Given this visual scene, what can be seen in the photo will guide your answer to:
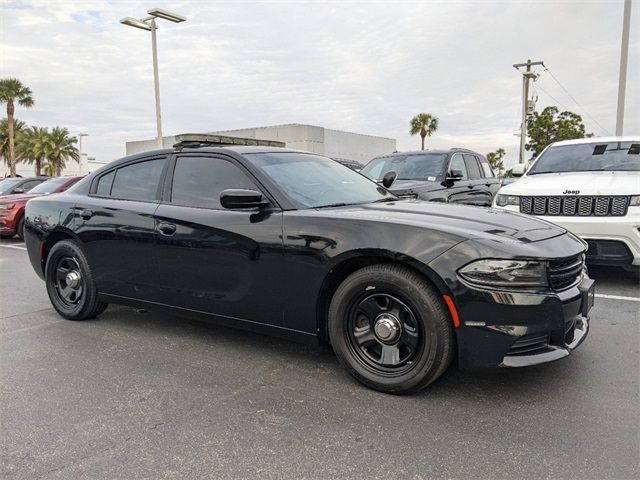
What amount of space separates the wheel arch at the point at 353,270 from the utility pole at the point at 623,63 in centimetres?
1468

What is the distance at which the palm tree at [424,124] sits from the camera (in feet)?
174

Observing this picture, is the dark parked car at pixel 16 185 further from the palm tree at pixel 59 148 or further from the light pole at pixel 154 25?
the palm tree at pixel 59 148

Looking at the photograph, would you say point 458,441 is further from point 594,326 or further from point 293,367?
point 594,326

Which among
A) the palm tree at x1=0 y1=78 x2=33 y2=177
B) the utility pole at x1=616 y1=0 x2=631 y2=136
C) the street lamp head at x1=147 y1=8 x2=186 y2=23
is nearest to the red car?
the street lamp head at x1=147 y1=8 x2=186 y2=23

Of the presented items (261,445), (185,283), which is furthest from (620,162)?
(261,445)

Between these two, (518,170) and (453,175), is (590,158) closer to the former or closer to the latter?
(518,170)

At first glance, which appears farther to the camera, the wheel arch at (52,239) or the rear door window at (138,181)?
the wheel arch at (52,239)

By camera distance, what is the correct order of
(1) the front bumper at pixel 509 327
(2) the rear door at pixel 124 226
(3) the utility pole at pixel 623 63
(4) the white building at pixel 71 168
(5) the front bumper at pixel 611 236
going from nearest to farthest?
(1) the front bumper at pixel 509 327, (2) the rear door at pixel 124 226, (5) the front bumper at pixel 611 236, (3) the utility pole at pixel 623 63, (4) the white building at pixel 71 168

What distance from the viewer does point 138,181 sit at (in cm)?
438

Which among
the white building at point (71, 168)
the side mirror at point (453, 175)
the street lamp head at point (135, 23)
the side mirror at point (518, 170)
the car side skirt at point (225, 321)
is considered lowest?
the car side skirt at point (225, 321)

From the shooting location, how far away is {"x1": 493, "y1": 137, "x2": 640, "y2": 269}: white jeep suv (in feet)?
17.5

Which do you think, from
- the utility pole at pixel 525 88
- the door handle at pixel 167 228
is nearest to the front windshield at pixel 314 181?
the door handle at pixel 167 228

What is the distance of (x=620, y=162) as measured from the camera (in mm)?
6535

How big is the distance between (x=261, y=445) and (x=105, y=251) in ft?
8.44
